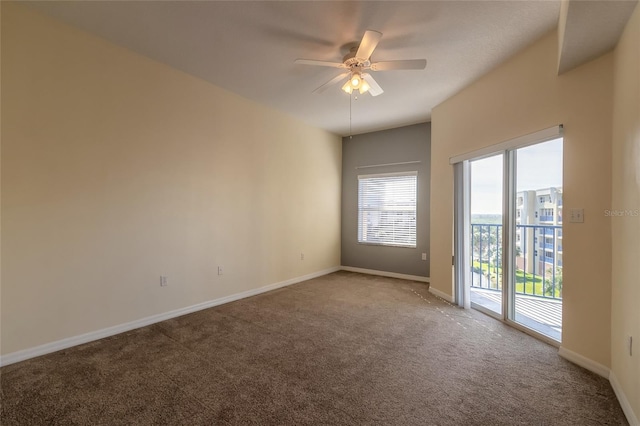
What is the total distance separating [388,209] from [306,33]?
3733 millimetres

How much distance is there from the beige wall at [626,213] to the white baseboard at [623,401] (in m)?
0.03

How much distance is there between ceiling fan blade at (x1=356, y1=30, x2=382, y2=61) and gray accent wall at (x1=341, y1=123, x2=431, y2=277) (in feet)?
9.82

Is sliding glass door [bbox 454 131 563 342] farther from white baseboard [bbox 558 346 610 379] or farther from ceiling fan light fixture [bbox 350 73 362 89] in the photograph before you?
ceiling fan light fixture [bbox 350 73 362 89]

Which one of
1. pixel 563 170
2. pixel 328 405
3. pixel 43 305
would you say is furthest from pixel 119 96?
pixel 563 170

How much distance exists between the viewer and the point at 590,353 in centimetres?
227

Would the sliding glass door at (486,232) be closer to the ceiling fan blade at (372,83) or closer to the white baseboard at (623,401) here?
the white baseboard at (623,401)

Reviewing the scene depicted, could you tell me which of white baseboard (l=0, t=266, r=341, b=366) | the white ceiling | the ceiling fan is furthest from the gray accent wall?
the ceiling fan

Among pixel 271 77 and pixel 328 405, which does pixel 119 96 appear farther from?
pixel 328 405

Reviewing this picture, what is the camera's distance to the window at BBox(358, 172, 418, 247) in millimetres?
5387

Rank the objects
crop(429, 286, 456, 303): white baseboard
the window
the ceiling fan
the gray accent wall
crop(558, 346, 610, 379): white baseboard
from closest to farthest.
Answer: crop(558, 346, 610, 379): white baseboard < the ceiling fan < crop(429, 286, 456, 303): white baseboard < the gray accent wall < the window

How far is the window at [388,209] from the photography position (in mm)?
5387

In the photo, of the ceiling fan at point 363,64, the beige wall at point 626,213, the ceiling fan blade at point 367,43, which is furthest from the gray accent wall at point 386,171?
the beige wall at point 626,213

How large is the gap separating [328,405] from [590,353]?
2.15m

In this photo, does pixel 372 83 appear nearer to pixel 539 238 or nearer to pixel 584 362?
pixel 539 238
